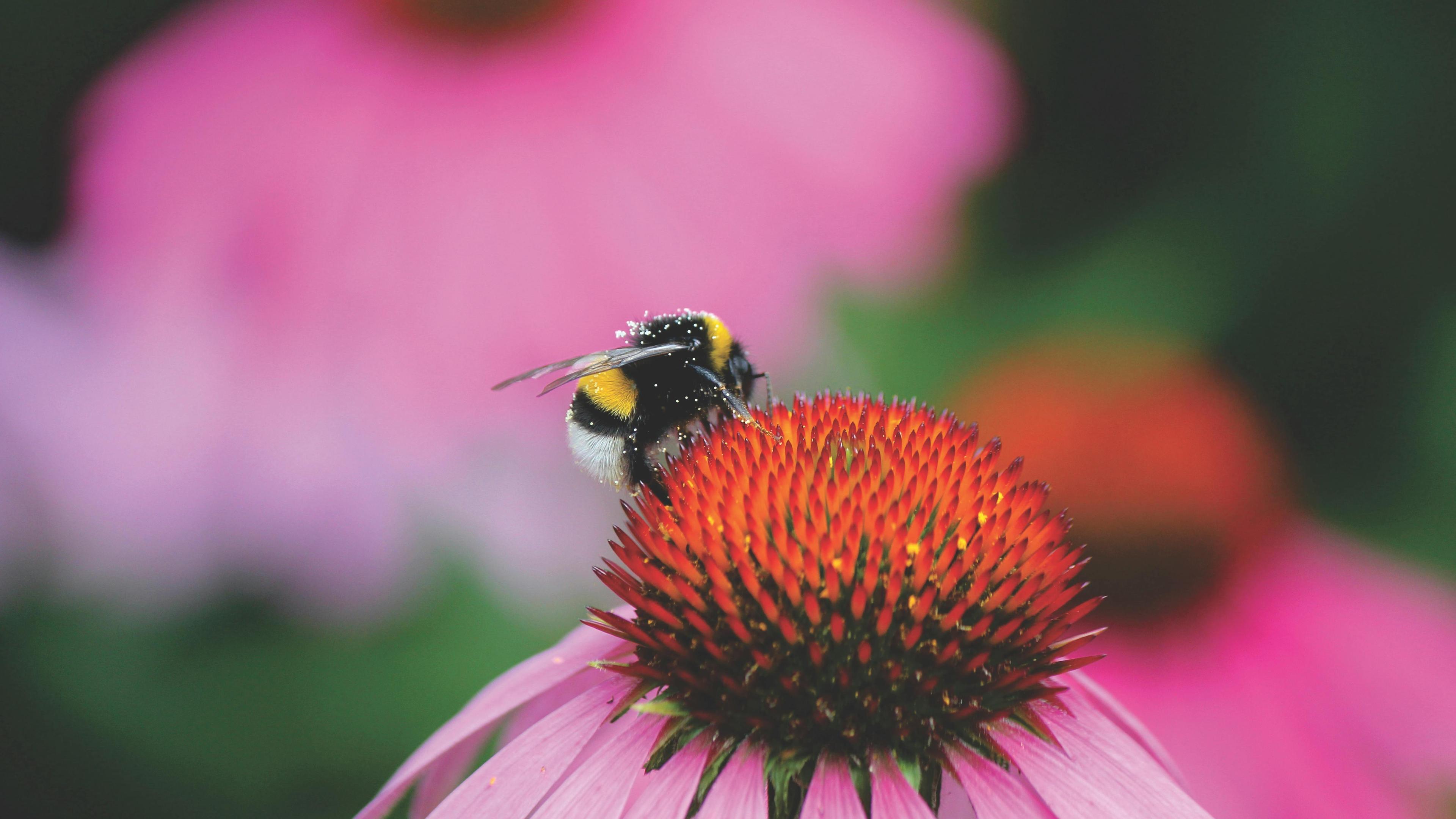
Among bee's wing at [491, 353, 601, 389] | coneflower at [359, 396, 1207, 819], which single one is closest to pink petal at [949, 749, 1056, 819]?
coneflower at [359, 396, 1207, 819]

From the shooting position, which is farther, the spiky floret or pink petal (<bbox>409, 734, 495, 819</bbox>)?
pink petal (<bbox>409, 734, 495, 819</bbox>)

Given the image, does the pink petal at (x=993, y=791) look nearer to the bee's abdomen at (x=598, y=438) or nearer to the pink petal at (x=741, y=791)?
the pink petal at (x=741, y=791)

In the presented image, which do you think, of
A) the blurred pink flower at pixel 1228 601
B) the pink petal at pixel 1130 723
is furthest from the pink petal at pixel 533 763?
the blurred pink flower at pixel 1228 601

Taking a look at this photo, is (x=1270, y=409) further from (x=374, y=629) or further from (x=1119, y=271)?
(x=374, y=629)

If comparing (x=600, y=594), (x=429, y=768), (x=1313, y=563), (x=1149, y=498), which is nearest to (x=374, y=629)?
(x=600, y=594)

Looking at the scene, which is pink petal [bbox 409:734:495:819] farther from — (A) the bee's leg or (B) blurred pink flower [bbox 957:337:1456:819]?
(B) blurred pink flower [bbox 957:337:1456:819]

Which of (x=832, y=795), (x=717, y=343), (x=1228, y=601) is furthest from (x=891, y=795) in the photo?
(x=1228, y=601)
